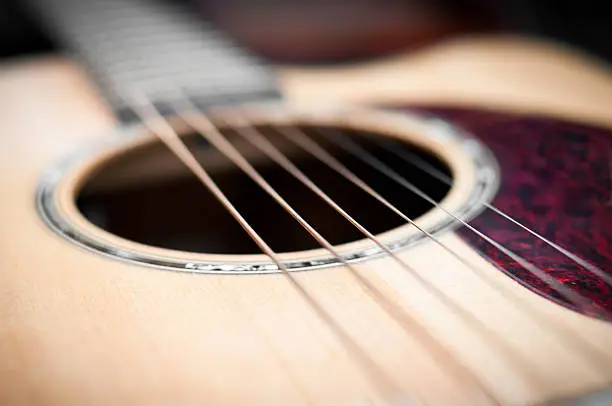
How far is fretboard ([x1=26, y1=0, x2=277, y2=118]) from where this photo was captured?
90 cm

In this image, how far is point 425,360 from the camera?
40 cm

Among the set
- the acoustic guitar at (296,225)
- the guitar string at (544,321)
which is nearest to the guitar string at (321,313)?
the acoustic guitar at (296,225)

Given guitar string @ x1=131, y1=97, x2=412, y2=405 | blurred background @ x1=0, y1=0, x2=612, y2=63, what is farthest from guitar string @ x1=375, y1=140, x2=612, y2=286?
blurred background @ x1=0, y1=0, x2=612, y2=63

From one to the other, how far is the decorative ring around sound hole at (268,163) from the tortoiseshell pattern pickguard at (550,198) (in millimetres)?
23

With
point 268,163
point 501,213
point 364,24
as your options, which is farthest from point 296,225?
point 364,24

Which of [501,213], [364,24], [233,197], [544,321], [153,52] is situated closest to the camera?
[544,321]

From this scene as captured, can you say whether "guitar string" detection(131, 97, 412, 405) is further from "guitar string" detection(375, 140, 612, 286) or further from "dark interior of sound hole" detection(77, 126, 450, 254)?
"guitar string" detection(375, 140, 612, 286)

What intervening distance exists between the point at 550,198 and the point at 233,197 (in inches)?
14.6

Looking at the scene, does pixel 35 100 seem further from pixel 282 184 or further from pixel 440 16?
pixel 440 16

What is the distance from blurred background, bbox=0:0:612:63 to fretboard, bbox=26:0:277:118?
0.06 meters

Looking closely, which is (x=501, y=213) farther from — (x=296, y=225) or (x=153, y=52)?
(x=153, y=52)

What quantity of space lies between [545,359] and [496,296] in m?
0.08

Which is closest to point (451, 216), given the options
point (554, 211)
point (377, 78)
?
point (554, 211)

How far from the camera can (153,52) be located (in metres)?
1.01
